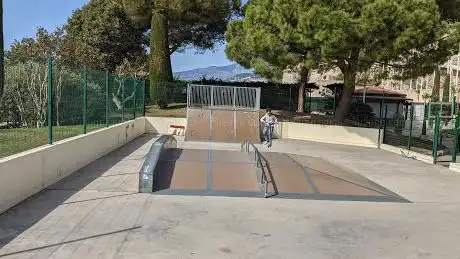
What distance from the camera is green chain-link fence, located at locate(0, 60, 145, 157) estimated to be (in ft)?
35.4

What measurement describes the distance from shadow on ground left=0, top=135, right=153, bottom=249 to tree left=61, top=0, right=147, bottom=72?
2244cm

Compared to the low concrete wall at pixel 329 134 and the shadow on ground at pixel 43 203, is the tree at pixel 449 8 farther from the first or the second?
the shadow on ground at pixel 43 203

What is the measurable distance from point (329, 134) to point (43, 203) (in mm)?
18349

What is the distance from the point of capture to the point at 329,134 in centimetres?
2494

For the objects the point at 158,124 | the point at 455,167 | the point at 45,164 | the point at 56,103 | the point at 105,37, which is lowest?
the point at 455,167

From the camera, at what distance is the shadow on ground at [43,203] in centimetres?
669

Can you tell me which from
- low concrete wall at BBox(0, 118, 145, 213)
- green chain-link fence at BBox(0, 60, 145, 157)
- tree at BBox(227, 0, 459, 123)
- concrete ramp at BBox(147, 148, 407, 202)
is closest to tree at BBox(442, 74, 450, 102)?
tree at BBox(227, 0, 459, 123)

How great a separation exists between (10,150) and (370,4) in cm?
1417

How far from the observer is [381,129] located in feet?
79.2

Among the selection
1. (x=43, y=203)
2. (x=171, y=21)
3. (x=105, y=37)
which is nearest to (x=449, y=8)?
(x=171, y=21)

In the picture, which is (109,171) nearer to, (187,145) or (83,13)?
(187,145)

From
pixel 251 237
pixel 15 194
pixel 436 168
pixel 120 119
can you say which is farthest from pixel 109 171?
pixel 436 168

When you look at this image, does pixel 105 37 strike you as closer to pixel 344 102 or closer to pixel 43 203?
pixel 344 102

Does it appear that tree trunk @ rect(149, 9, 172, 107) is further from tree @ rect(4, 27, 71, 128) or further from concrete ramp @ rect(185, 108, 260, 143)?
tree @ rect(4, 27, 71, 128)
